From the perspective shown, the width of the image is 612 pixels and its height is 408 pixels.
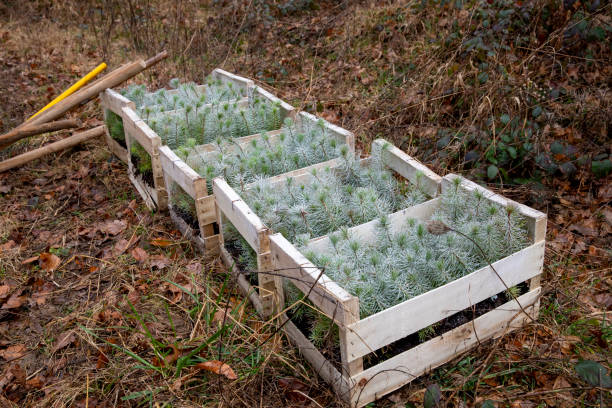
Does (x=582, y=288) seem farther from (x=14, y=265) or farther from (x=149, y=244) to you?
(x=14, y=265)

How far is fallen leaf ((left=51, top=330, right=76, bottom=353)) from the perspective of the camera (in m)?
3.03

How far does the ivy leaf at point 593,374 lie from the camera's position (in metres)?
2.18

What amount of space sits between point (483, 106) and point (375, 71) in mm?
2063

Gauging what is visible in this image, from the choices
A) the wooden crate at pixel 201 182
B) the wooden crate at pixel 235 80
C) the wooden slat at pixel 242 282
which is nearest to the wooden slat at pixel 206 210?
the wooden crate at pixel 201 182

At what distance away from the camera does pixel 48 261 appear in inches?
151

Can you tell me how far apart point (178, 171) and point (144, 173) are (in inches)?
35.2

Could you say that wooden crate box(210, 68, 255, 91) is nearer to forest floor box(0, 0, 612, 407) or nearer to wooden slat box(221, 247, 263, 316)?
forest floor box(0, 0, 612, 407)

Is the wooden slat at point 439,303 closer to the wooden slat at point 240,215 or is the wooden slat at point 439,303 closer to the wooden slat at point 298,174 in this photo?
the wooden slat at point 240,215

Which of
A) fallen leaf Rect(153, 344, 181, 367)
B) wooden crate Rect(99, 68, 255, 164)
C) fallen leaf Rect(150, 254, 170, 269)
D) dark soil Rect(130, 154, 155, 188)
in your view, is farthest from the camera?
wooden crate Rect(99, 68, 255, 164)

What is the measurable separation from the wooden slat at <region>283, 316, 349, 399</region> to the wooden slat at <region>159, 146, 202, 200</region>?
1104 millimetres

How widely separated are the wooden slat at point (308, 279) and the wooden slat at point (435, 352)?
1.15 ft

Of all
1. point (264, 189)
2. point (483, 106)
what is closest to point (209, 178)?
point (264, 189)

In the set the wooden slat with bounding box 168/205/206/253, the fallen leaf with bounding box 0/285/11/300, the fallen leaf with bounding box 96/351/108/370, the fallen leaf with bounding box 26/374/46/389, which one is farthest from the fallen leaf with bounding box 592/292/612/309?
the fallen leaf with bounding box 0/285/11/300

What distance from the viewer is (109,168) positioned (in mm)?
5090
